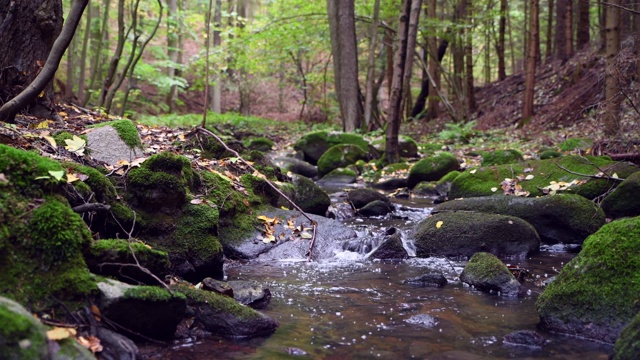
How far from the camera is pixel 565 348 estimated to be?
3.96m

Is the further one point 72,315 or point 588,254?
point 588,254

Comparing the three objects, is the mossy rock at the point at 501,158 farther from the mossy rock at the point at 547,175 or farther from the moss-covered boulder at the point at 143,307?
the moss-covered boulder at the point at 143,307

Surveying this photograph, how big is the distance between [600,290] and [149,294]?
10.8ft

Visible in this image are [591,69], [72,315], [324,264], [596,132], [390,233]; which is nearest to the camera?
[72,315]

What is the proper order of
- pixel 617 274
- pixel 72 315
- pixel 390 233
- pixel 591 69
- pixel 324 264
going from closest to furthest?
pixel 72 315
pixel 617 274
pixel 324 264
pixel 390 233
pixel 591 69

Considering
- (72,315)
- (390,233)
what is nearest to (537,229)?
(390,233)

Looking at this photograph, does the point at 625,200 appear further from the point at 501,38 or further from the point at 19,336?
the point at 501,38

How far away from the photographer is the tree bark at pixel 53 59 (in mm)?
5180

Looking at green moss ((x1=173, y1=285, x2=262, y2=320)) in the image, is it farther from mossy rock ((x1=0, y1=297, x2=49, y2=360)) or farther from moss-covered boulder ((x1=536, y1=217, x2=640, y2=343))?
moss-covered boulder ((x1=536, y1=217, x2=640, y2=343))

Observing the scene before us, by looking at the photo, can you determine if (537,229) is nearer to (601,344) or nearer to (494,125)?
(601,344)

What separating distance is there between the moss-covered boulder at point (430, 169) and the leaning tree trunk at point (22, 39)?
8377 millimetres

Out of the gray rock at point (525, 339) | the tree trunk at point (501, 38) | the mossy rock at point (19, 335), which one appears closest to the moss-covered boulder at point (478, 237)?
the gray rock at point (525, 339)

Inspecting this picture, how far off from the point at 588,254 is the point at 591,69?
15.5m

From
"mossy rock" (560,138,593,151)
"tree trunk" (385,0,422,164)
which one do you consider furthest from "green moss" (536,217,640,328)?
"tree trunk" (385,0,422,164)
